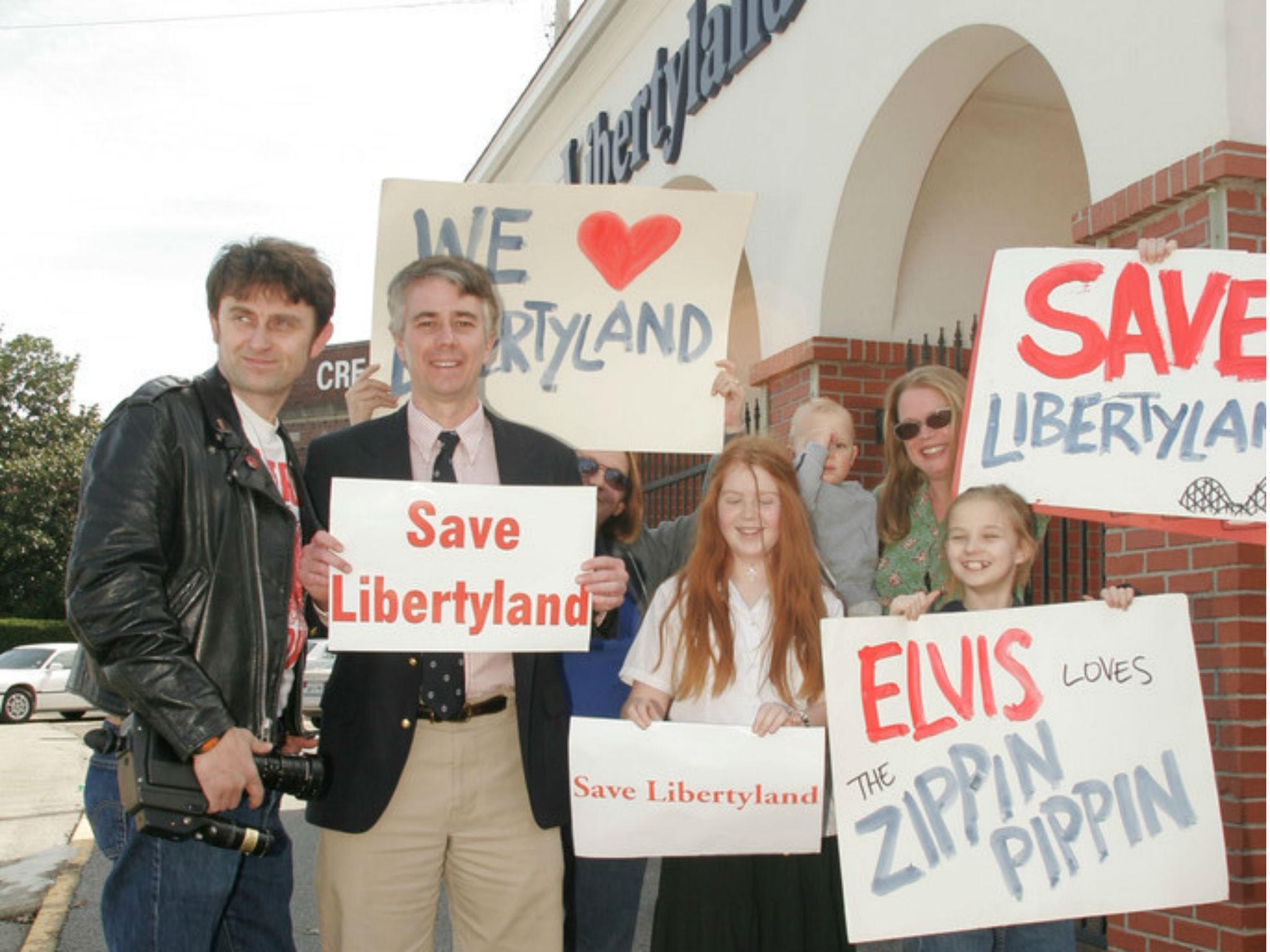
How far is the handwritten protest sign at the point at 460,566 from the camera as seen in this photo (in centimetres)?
277

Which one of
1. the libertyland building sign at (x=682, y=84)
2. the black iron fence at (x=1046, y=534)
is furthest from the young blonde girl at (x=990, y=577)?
the libertyland building sign at (x=682, y=84)

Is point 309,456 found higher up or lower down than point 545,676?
higher up

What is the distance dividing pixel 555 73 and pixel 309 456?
28.1 feet

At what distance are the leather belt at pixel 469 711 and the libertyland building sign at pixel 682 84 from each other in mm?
5294

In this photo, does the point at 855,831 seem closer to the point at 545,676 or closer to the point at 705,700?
the point at 705,700

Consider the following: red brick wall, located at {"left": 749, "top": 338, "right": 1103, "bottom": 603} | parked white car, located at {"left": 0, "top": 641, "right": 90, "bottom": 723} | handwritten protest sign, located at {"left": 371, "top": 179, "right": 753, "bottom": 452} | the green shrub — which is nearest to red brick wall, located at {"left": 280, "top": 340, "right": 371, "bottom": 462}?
the green shrub

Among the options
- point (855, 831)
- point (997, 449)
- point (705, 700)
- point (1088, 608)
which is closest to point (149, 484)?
point (705, 700)

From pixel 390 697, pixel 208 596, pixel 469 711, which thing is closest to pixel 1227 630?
pixel 469 711

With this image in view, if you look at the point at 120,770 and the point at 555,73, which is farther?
the point at 555,73

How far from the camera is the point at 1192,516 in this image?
280cm

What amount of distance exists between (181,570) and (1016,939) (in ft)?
7.03

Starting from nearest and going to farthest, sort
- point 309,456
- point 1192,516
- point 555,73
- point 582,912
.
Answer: point 1192,516 → point 309,456 → point 582,912 → point 555,73

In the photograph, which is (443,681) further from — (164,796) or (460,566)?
(164,796)

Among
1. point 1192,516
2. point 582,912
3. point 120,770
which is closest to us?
point 120,770
